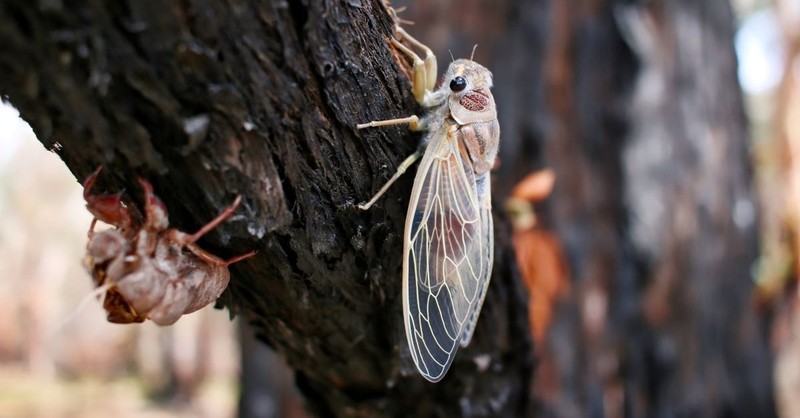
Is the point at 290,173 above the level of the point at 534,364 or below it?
above

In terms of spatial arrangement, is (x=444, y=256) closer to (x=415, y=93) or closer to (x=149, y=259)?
(x=415, y=93)

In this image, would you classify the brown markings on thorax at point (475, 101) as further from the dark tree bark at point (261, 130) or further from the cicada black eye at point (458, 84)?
the dark tree bark at point (261, 130)

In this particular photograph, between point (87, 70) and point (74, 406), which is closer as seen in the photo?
point (87, 70)

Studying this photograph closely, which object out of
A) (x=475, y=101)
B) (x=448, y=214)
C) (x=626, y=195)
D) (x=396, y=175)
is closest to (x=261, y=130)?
(x=396, y=175)

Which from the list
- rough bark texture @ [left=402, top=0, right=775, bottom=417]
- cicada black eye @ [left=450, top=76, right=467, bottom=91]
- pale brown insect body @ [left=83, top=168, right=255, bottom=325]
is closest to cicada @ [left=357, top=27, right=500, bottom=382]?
cicada black eye @ [left=450, top=76, right=467, bottom=91]

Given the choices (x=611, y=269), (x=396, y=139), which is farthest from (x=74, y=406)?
(x=396, y=139)

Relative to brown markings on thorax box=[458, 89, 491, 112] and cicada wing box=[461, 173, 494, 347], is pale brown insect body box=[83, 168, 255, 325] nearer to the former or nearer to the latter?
cicada wing box=[461, 173, 494, 347]

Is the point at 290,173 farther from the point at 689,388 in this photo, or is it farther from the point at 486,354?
the point at 689,388

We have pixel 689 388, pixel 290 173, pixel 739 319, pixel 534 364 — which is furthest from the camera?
pixel 739 319
